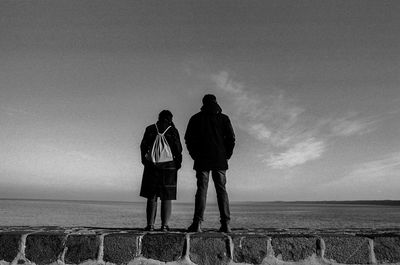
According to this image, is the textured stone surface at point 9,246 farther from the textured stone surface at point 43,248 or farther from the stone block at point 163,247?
the stone block at point 163,247

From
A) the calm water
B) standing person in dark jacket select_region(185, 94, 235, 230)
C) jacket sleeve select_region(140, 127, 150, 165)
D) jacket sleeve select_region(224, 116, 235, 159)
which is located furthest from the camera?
the calm water

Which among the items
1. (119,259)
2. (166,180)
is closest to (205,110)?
(166,180)

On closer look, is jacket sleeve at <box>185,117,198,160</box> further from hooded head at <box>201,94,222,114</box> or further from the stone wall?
the stone wall

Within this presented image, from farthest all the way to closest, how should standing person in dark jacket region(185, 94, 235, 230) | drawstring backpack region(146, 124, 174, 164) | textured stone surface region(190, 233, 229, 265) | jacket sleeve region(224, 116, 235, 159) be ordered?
drawstring backpack region(146, 124, 174, 164)
jacket sleeve region(224, 116, 235, 159)
standing person in dark jacket region(185, 94, 235, 230)
textured stone surface region(190, 233, 229, 265)

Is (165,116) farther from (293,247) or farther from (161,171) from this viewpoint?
(293,247)

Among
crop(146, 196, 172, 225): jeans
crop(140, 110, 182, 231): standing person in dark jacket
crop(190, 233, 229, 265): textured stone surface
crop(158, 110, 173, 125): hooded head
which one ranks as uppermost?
crop(158, 110, 173, 125): hooded head

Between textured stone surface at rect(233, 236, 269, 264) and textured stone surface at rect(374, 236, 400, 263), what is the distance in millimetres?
1279

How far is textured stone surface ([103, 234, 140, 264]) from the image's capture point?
4402 millimetres

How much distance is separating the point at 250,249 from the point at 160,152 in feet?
6.36

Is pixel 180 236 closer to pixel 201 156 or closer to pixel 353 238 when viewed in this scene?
pixel 201 156

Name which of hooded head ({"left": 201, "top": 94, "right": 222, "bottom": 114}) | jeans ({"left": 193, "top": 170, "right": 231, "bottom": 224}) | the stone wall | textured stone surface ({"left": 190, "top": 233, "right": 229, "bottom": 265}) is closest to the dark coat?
jeans ({"left": 193, "top": 170, "right": 231, "bottom": 224})

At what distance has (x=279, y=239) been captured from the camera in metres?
4.44

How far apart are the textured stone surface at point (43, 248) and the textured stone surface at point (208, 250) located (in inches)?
59.5

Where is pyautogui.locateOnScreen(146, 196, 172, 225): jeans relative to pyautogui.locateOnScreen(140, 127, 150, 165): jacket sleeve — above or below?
below
